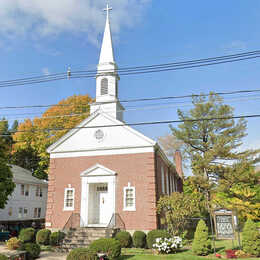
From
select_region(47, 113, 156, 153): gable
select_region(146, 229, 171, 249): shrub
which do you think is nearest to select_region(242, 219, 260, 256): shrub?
select_region(146, 229, 171, 249): shrub

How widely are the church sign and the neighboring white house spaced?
21.6 metres

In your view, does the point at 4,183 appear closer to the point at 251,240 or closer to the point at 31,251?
the point at 31,251

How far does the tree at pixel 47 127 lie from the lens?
113 ft

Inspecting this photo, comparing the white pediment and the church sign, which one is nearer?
the church sign

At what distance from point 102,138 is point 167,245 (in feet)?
28.5

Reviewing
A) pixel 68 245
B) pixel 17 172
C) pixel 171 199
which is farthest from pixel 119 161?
pixel 17 172

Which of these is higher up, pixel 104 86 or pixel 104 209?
pixel 104 86

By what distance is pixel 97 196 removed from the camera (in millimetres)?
19266

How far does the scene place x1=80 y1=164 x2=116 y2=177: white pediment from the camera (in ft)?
61.0

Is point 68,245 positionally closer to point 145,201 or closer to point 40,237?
point 40,237

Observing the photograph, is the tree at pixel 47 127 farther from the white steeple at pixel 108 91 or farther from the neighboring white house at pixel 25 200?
the white steeple at pixel 108 91

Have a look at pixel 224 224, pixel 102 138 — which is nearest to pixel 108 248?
pixel 224 224

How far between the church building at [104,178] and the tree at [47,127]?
13942 mm

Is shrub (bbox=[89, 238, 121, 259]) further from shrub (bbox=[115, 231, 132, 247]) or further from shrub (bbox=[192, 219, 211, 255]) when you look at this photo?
shrub (bbox=[192, 219, 211, 255])
